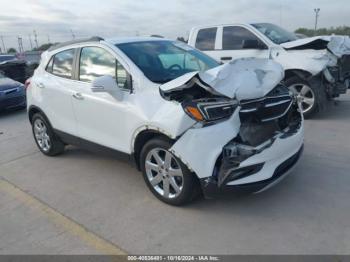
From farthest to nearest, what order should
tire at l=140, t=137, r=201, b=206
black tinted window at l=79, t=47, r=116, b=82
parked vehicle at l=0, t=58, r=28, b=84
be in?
parked vehicle at l=0, t=58, r=28, b=84
black tinted window at l=79, t=47, r=116, b=82
tire at l=140, t=137, r=201, b=206

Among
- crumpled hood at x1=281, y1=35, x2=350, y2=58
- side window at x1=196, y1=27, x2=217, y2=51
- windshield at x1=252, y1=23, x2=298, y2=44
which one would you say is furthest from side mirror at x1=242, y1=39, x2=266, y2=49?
side window at x1=196, y1=27, x2=217, y2=51

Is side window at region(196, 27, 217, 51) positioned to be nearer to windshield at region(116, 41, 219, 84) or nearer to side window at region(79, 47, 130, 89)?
windshield at region(116, 41, 219, 84)

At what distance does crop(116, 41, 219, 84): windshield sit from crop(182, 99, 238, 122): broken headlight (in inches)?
29.4

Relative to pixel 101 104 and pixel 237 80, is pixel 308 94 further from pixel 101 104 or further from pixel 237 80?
pixel 101 104

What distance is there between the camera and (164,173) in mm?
3721

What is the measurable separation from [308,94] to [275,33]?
1848 mm

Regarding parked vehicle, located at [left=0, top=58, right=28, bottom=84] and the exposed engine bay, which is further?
parked vehicle, located at [left=0, top=58, right=28, bottom=84]

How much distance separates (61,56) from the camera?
5207 millimetres

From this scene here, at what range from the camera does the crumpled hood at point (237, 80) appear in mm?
3396

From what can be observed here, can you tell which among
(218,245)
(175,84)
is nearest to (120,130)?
(175,84)

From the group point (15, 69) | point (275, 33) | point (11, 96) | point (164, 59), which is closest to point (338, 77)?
point (275, 33)

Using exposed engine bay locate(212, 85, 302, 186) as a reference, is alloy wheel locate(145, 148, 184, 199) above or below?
below

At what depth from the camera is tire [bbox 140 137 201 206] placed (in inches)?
138

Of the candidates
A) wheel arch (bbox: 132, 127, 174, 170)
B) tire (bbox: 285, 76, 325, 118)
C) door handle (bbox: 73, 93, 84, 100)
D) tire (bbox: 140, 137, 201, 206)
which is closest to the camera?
tire (bbox: 140, 137, 201, 206)
